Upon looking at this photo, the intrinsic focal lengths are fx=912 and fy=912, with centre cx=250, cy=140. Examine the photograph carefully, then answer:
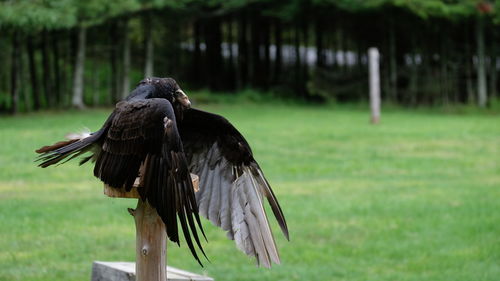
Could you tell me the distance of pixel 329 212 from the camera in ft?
34.0

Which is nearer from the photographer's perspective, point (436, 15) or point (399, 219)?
point (399, 219)

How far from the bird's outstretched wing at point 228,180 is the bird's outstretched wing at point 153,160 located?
2.88 feet

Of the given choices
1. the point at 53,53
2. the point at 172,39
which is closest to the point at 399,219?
the point at 53,53

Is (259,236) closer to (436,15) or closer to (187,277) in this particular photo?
(187,277)

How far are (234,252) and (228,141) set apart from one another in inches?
137

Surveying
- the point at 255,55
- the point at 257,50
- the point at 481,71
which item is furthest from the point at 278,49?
the point at 481,71

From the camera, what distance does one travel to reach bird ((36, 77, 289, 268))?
403 centimetres

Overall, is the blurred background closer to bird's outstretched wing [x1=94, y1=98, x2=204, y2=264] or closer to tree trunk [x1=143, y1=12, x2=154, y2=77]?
tree trunk [x1=143, y1=12, x2=154, y2=77]

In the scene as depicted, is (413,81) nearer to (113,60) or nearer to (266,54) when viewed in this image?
(266,54)

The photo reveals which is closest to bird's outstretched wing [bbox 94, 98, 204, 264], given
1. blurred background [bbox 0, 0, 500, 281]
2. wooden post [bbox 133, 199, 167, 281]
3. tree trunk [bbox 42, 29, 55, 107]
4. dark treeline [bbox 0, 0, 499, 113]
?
wooden post [bbox 133, 199, 167, 281]

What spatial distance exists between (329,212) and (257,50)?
21.4 metres

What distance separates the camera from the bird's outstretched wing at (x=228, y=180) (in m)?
5.00

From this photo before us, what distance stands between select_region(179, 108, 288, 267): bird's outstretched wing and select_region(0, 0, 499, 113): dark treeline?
16698 mm

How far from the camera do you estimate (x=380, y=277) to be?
25.7ft
